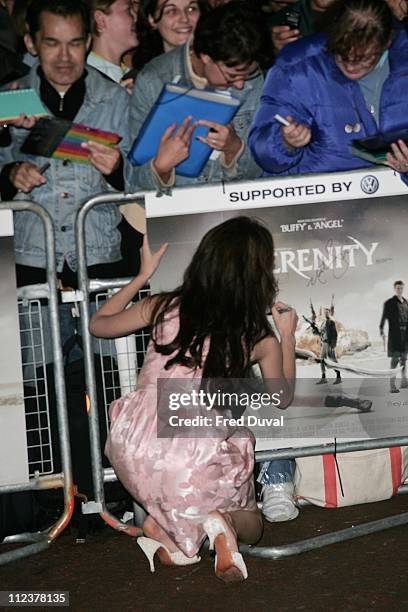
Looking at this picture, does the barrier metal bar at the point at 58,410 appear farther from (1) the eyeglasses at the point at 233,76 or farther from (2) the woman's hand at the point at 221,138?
(1) the eyeglasses at the point at 233,76

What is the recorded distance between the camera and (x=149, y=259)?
491 centimetres

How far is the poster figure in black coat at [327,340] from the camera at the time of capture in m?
4.97

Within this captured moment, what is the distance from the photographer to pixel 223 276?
14.7 ft

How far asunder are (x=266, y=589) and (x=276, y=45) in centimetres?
302

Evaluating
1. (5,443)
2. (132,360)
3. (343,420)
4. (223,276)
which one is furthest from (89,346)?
(343,420)

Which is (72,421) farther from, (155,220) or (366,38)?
(366,38)

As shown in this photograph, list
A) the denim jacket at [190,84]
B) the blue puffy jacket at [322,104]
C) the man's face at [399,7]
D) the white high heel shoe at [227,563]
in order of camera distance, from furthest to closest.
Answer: the man's face at [399,7] → the denim jacket at [190,84] → the blue puffy jacket at [322,104] → the white high heel shoe at [227,563]

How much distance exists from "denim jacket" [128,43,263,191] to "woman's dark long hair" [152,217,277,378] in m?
0.70

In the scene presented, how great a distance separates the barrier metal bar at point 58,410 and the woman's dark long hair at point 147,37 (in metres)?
1.29

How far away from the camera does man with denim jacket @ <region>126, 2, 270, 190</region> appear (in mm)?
4953

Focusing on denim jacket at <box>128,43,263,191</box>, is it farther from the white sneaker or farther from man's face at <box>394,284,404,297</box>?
the white sneaker

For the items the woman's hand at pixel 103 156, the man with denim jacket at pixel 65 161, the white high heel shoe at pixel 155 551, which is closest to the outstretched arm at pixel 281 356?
the white high heel shoe at pixel 155 551

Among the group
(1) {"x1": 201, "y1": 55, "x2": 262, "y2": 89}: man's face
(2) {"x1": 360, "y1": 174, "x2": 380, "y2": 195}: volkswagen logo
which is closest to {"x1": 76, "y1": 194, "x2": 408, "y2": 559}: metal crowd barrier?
(1) {"x1": 201, "y1": 55, "x2": 262, "y2": 89}: man's face

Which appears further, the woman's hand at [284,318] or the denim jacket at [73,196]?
the denim jacket at [73,196]
